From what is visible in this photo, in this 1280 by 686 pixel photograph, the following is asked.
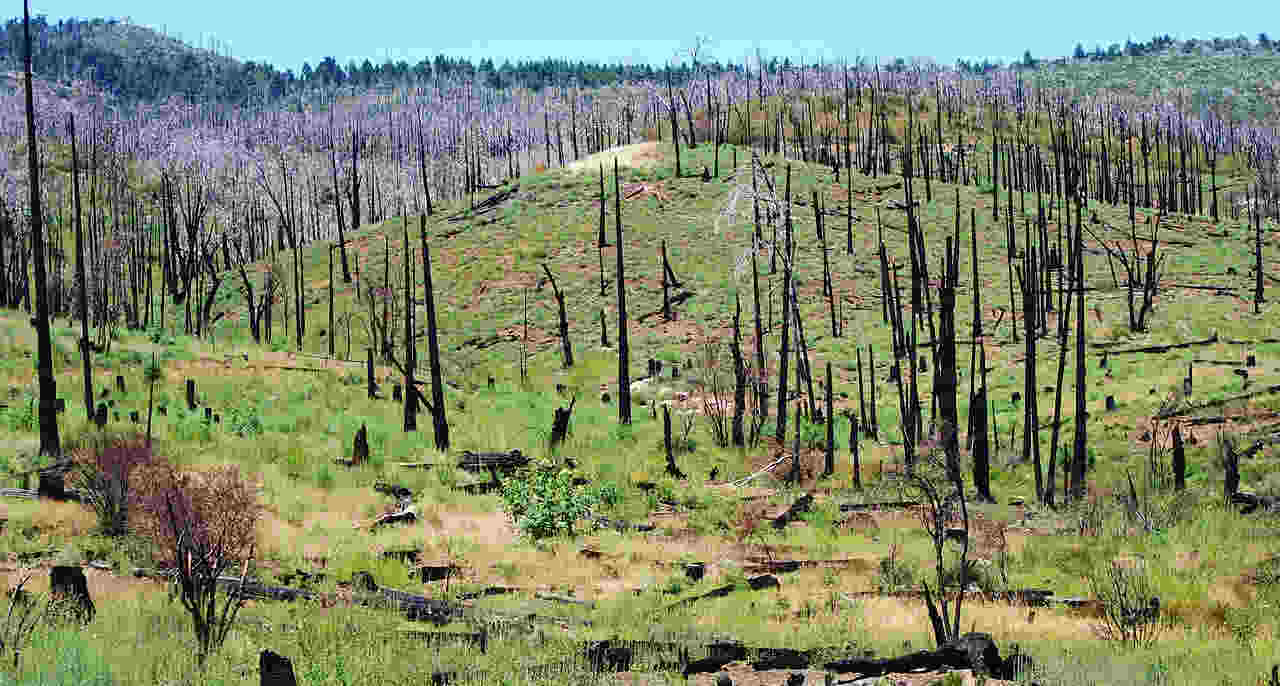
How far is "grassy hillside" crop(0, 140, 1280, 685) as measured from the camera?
13.6 m

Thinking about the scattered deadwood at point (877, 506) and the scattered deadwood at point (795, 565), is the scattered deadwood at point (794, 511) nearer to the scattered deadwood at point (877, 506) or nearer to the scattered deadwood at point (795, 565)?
the scattered deadwood at point (877, 506)

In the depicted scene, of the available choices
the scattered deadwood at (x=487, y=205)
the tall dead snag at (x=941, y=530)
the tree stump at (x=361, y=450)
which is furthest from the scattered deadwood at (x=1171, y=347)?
the scattered deadwood at (x=487, y=205)

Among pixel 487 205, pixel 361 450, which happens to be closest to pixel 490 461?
pixel 361 450

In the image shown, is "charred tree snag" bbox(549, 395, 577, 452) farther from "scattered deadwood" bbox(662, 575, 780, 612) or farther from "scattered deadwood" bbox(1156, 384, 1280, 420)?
"scattered deadwood" bbox(1156, 384, 1280, 420)

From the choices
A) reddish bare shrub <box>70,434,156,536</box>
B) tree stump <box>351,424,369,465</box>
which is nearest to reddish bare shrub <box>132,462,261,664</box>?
reddish bare shrub <box>70,434,156,536</box>

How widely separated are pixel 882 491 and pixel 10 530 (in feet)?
67.0

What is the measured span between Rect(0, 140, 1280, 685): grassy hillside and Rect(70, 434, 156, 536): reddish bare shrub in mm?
398

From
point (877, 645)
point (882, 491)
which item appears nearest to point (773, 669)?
point (877, 645)

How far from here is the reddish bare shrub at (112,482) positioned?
19219 mm

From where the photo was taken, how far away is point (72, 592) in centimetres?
1352

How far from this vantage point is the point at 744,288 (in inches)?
2751

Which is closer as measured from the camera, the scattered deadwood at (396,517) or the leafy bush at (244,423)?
the scattered deadwood at (396,517)

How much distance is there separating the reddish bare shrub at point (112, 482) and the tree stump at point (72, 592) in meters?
5.63

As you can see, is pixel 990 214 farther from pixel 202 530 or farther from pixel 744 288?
pixel 202 530
